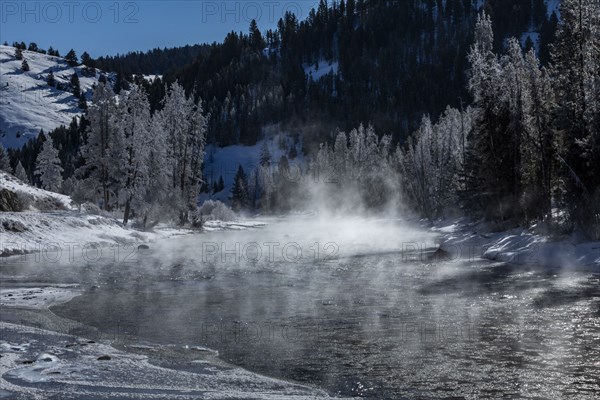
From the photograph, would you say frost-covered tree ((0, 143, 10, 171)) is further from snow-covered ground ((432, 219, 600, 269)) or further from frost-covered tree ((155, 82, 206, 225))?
snow-covered ground ((432, 219, 600, 269))

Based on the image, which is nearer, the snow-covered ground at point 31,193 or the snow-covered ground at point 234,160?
the snow-covered ground at point 31,193

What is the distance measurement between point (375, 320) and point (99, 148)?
50.7m

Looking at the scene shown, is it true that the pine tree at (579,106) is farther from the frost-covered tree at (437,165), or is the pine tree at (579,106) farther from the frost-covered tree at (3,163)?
the frost-covered tree at (3,163)

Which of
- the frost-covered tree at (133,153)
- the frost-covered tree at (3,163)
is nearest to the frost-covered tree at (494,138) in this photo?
the frost-covered tree at (133,153)

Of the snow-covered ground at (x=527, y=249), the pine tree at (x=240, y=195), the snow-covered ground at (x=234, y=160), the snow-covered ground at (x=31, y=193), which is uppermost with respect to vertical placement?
the snow-covered ground at (x=234, y=160)

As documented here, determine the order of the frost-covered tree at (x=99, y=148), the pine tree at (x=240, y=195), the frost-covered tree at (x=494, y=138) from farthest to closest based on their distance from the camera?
1. the pine tree at (x=240, y=195)
2. the frost-covered tree at (x=99, y=148)
3. the frost-covered tree at (x=494, y=138)

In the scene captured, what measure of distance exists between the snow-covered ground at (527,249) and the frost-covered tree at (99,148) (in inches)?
1414

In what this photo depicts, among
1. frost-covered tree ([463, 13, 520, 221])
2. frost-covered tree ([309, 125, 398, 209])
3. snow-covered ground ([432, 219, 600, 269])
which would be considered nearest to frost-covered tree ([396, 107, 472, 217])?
frost-covered tree ([309, 125, 398, 209])

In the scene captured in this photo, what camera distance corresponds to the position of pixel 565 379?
10477 millimetres

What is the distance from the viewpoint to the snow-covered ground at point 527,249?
29.7 m

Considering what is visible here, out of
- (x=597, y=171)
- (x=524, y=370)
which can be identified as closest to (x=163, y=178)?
(x=597, y=171)

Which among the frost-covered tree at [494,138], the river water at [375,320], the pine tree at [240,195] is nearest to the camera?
the river water at [375,320]

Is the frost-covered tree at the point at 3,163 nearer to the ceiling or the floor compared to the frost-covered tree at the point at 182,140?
nearer to the ceiling

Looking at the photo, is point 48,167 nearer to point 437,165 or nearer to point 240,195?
point 240,195
